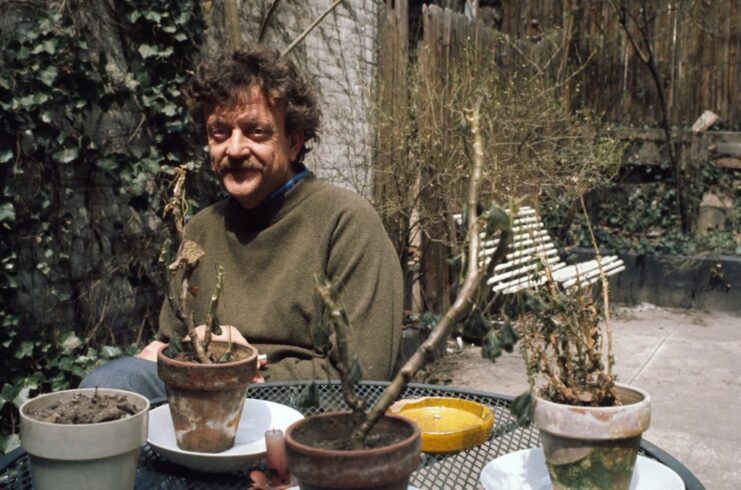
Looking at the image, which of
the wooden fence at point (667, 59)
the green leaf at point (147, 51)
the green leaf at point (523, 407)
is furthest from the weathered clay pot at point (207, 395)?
the wooden fence at point (667, 59)

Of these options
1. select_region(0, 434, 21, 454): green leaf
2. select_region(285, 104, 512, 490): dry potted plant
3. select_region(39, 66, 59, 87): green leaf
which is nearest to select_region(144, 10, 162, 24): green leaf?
select_region(39, 66, 59, 87): green leaf

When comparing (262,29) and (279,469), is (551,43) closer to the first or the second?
(262,29)

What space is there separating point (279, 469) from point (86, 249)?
106 inches

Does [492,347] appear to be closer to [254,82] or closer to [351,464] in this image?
[351,464]

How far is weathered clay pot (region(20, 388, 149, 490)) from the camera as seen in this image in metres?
1.14

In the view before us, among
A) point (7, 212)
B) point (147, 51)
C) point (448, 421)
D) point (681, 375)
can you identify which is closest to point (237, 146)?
point (448, 421)

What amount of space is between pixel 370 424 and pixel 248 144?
1611 mm

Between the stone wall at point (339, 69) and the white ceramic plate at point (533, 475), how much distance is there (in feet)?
12.4

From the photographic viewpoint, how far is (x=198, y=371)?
1254mm

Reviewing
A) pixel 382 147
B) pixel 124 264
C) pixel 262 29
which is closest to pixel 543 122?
pixel 382 147

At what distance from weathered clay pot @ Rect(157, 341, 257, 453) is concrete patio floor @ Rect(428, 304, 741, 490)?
2575mm

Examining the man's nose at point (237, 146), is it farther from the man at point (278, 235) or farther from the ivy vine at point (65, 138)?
the ivy vine at point (65, 138)

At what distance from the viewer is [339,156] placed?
5406 mm

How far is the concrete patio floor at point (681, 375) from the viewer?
12.3 ft
